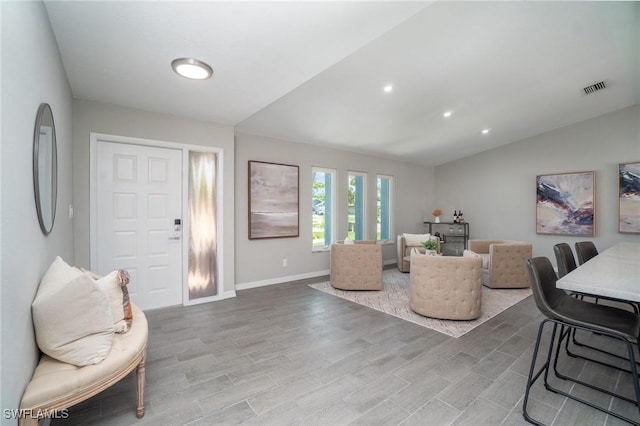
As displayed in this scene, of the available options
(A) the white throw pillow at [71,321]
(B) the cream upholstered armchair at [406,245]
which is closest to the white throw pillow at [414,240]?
(B) the cream upholstered armchair at [406,245]

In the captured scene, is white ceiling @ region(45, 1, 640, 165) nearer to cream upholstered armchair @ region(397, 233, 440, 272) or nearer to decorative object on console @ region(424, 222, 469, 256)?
cream upholstered armchair @ region(397, 233, 440, 272)

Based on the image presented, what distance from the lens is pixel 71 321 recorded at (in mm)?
1504

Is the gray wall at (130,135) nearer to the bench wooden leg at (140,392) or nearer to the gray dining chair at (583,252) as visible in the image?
the bench wooden leg at (140,392)

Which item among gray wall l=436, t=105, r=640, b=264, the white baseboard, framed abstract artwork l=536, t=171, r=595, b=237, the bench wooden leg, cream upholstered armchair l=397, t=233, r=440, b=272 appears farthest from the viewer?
cream upholstered armchair l=397, t=233, r=440, b=272

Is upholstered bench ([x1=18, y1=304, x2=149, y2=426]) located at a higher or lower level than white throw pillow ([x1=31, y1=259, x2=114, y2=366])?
lower

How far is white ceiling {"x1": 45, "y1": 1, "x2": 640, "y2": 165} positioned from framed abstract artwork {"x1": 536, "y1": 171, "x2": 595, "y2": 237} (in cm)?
131

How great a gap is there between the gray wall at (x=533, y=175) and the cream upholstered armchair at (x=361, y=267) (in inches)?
154

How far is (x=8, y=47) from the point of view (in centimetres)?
113

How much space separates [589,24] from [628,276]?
2.70m

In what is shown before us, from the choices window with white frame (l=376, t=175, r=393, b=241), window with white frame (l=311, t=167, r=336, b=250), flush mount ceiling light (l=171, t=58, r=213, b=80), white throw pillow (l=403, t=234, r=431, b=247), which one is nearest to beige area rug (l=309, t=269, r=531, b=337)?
white throw pillow (l=403, t=234, r=431, b=247)

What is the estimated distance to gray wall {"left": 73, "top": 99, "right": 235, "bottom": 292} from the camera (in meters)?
3.08

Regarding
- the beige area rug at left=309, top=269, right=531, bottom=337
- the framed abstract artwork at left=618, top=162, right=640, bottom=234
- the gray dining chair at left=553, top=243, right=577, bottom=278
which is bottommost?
the beige area rug at left=309, top=269, right=531, bottom=337

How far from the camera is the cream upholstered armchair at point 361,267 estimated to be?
4457mm

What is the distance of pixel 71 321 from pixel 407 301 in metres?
3.57
